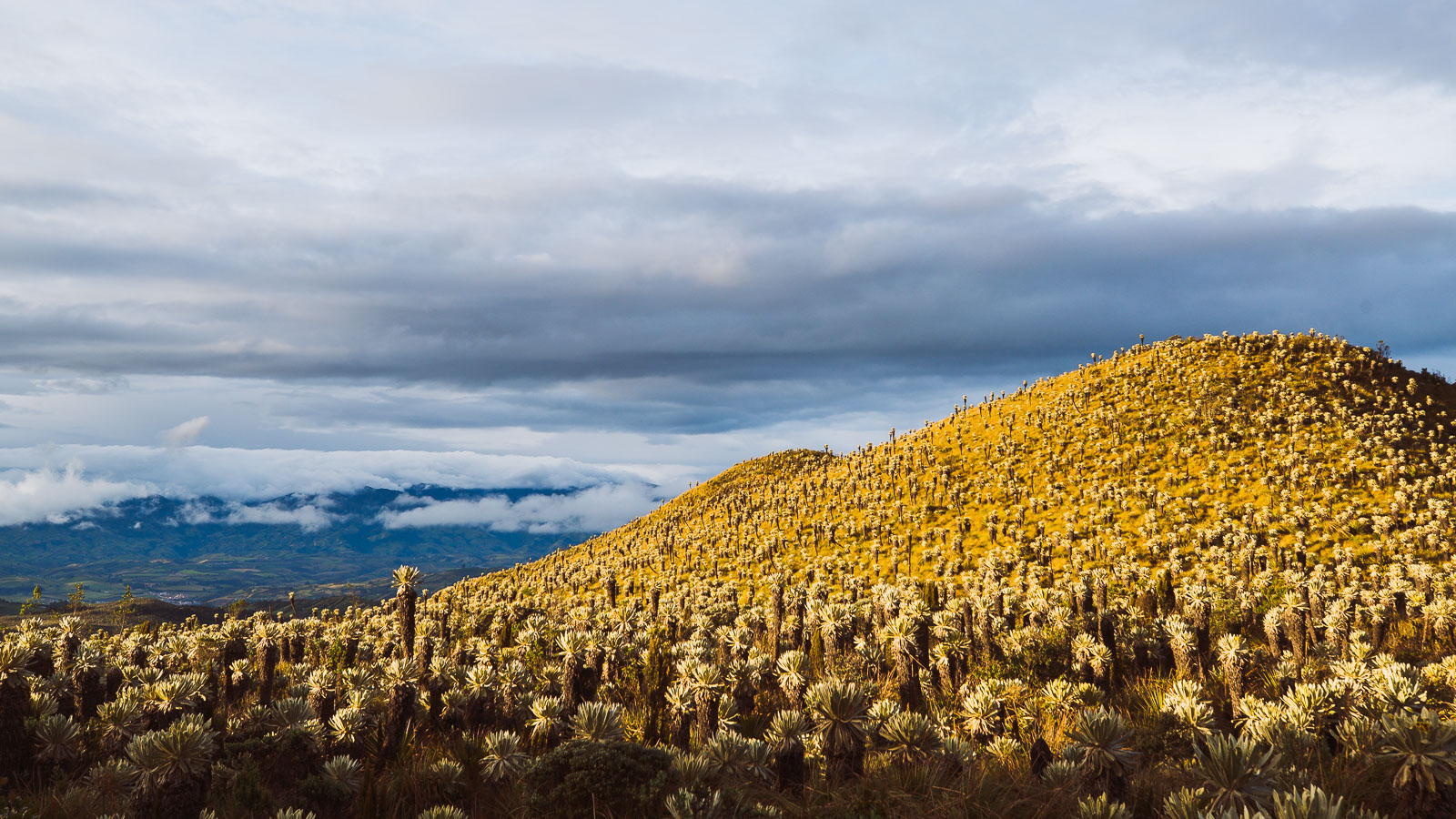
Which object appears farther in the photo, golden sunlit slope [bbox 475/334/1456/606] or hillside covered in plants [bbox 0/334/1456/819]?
golden sunlit slope [bbox 475/334/1456/606]

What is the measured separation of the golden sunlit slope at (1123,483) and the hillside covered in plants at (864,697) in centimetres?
87

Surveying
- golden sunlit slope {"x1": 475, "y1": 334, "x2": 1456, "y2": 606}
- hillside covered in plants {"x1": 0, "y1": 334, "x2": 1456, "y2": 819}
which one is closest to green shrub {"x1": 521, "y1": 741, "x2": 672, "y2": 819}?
hillside covered in plants {"x1": 0, "y1": 334, "x2": 1456, "y2": 819}

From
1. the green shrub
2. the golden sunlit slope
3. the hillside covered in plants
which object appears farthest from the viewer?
the golden sunlit slope

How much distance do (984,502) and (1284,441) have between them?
114 ft

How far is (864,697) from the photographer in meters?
11.4

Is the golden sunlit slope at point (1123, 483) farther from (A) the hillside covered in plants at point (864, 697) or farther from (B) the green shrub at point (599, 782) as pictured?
(B) the green shrub at point (599, 782)

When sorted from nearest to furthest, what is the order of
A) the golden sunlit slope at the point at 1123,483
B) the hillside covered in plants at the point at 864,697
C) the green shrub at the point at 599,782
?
the green shrub at the point at 599,782
the hillside covered in plants at the point at 864,697
the golden sunlit slope at the point at 1123,483

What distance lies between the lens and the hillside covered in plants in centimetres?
964

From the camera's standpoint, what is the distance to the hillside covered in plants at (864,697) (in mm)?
9641

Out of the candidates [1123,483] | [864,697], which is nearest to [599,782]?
[864,697]

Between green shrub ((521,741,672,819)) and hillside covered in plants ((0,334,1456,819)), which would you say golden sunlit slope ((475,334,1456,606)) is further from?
green shrub ((521,741,672,819))

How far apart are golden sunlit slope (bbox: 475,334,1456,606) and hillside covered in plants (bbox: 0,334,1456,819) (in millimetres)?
875

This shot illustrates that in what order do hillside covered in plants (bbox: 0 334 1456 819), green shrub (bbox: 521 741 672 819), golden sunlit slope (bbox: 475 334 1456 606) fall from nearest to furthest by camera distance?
green shrub (bbox: 521 741 672 819) → hillside covered in plants (bbox: 0 334 1456 819) → golden sunlit slope (bbox: 475 334 1456 606)

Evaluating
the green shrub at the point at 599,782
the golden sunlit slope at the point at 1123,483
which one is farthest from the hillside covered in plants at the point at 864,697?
the golden sunlit slope at the point at 1123,483
